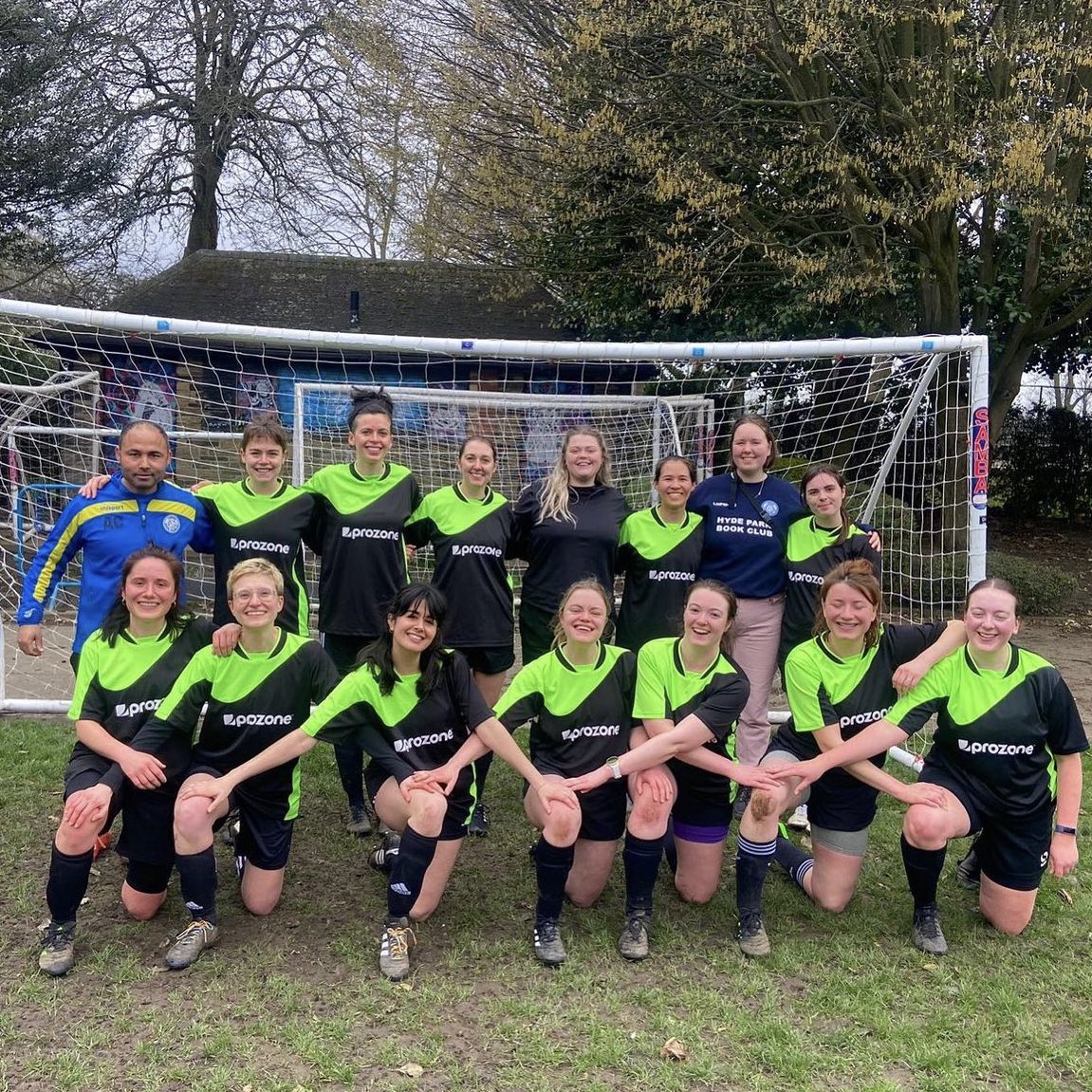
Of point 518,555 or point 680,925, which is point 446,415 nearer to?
point 518,555

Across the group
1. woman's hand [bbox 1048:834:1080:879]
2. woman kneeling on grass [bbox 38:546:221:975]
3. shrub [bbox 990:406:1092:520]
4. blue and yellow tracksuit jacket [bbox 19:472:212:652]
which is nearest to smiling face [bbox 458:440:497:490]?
blue and yellow tracksuit jacket [bbox 19:472:212:652]

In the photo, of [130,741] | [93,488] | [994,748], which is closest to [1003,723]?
[994,748]

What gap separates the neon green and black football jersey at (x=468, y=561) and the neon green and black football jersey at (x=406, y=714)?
0.65 metres

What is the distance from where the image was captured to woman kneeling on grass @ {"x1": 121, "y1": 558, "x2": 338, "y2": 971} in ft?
10.0

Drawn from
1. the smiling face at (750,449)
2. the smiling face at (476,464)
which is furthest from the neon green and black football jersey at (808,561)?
the smiling face at (476,464)

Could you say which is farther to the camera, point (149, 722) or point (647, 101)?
point (647, 101)

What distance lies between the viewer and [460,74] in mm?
10609

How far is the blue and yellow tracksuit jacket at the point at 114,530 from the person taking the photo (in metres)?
3.80

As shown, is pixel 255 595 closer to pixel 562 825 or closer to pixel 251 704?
pixel 251 704

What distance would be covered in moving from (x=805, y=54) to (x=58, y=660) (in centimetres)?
733

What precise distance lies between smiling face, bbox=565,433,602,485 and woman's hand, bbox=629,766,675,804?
1374 millimetres

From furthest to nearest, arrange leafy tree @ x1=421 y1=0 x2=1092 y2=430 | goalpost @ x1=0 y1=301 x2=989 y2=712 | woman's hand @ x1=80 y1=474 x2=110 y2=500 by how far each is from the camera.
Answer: leafy tree @ x1=421 y1=0 x2=1092 y2=430 < goalpost @ x1=0 y1=301 x2=989 y2=712 < woman's hand @ x1=80 y1=474 x2=110 y2=500

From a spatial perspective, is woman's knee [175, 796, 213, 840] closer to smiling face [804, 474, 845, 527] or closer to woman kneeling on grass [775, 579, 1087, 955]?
woman kneeling on grass [775, 579, 1087, 955]

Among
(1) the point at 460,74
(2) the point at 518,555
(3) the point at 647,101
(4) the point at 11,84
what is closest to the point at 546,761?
(2) the point at 518,555
